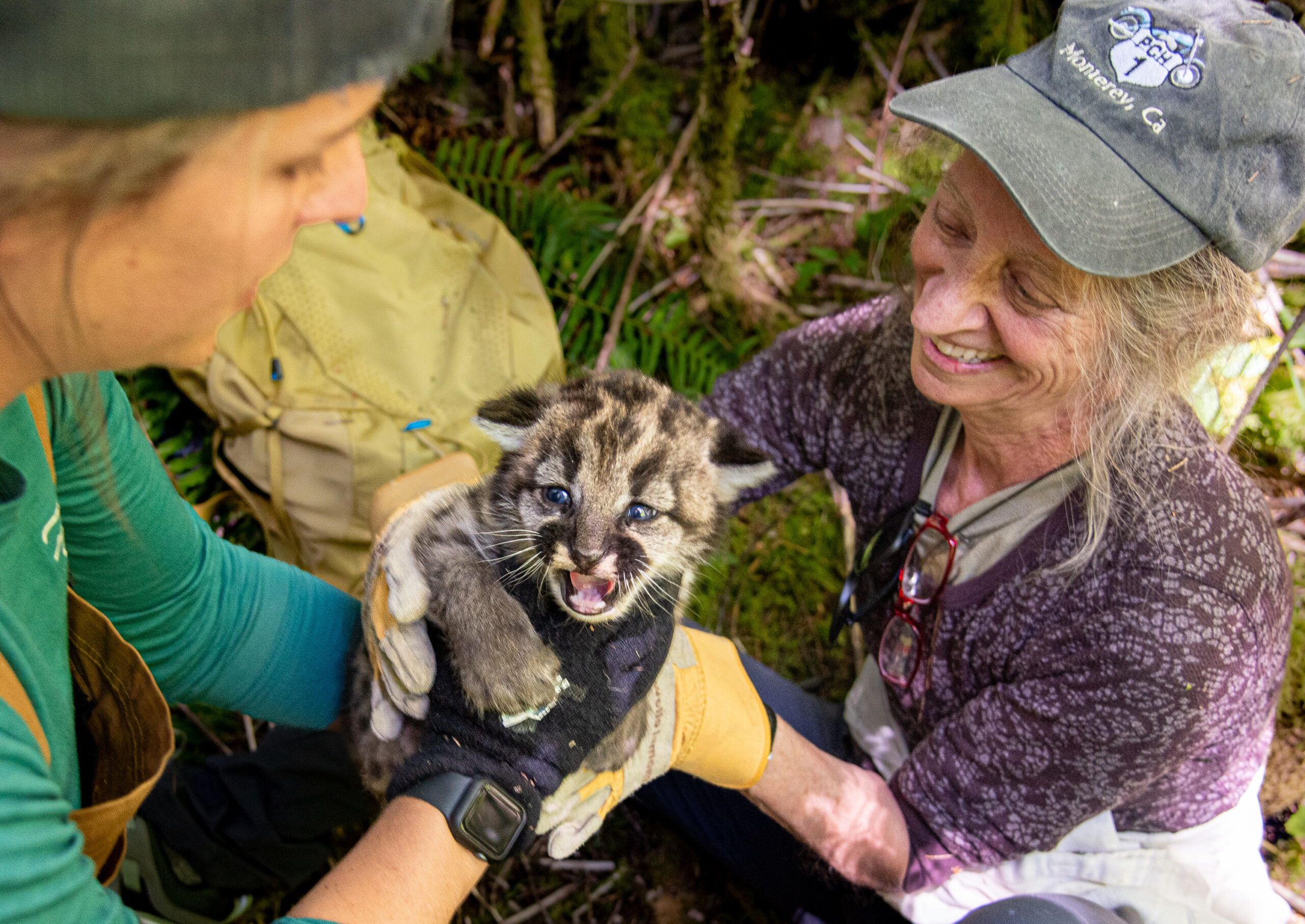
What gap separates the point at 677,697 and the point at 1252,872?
1.77 meters

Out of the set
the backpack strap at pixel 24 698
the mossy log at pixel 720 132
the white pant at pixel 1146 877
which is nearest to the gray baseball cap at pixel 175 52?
the backpack strap at pixel 24 698

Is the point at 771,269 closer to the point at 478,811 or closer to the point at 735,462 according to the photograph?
the point at 735,462

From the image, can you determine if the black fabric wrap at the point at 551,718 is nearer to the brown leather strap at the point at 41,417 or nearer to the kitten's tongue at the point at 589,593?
the kitten's tongue at the point at 589,593

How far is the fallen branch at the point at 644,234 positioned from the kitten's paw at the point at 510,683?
2.31m

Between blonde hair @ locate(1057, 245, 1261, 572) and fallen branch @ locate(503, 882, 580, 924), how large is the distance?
2.49m

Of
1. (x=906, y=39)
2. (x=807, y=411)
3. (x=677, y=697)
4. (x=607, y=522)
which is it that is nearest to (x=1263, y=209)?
(x=807, y=411)

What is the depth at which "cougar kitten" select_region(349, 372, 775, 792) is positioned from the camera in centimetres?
204

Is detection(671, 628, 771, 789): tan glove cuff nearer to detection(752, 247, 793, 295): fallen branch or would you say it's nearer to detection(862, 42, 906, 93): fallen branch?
detection(752, 247, 793, 295): fallen branch

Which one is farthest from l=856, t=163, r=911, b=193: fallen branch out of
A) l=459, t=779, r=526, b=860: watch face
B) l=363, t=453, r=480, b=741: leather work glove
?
l=459, t=779, r=526, b=860: watch face

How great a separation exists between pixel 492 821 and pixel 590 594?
59 centimetres

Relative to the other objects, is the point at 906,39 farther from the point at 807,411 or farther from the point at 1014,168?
the point at 1014,168

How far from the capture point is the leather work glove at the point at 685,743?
2.16m

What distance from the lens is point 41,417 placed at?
1599 mm

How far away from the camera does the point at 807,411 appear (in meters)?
2.82
